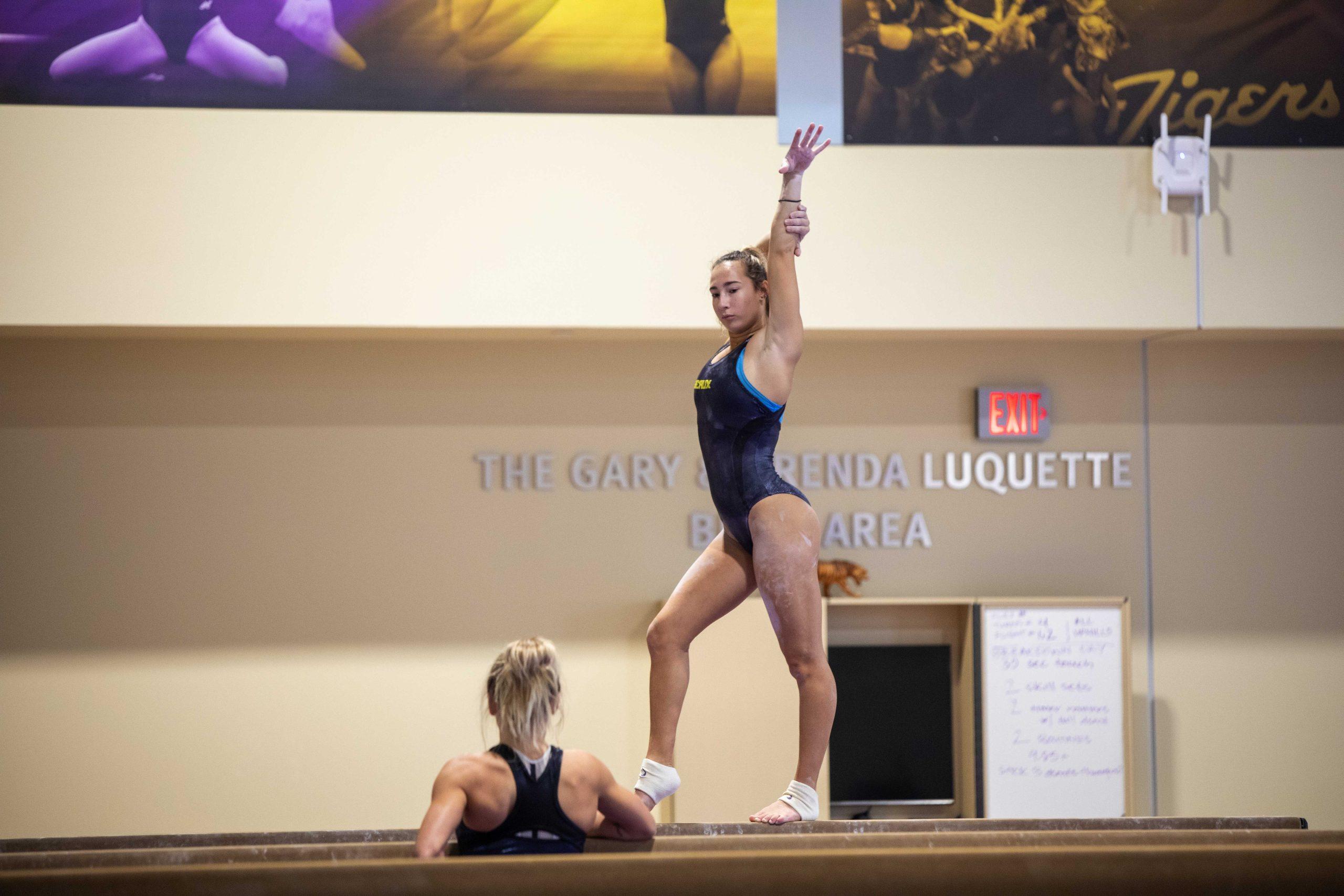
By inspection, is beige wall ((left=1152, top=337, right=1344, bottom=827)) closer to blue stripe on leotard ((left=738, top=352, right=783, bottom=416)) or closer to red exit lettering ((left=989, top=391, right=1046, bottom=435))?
red exit lettering ((left=989, top=391, right=1046, bottom=435))

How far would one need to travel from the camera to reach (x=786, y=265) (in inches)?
98.5

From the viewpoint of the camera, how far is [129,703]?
507 centimetres

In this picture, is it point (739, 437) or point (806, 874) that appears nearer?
point (806, 874)

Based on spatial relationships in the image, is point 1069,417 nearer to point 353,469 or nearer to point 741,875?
point 353,469

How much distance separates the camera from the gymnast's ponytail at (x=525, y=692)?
6.90ft

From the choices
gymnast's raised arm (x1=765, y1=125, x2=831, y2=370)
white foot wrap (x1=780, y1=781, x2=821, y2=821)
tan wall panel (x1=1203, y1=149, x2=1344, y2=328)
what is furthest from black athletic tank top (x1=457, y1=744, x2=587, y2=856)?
tan wall panel (x1=1203, y1=149, x2=1344, y2=328)

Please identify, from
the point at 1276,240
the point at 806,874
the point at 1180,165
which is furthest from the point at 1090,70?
the point at 806,874

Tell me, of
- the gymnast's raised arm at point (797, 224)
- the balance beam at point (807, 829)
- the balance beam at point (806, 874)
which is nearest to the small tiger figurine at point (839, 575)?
the balance beam at point (807, 829)

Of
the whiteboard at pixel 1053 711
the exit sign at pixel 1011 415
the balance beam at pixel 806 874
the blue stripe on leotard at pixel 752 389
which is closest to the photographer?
the balance beam at pixel 806 874

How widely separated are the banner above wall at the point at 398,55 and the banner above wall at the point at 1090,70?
1.71ft

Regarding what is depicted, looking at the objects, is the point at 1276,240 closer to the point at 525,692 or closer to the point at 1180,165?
the point at 1180,165

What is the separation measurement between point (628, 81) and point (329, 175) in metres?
1.29

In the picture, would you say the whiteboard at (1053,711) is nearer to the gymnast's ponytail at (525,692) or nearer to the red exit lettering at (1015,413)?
the red exit lettering at (1015,413)

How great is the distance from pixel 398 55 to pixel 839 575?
2.92m
